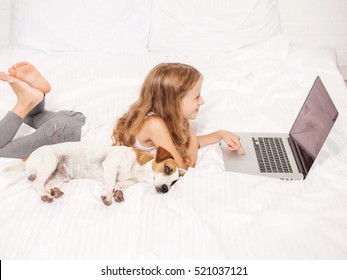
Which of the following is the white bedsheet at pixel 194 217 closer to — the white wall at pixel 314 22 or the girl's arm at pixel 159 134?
the girl's arm at pixel 159 134

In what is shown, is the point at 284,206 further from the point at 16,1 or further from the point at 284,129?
the point at 16,1

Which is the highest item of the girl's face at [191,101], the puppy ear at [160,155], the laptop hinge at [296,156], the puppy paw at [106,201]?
the girl's face at [191,101]

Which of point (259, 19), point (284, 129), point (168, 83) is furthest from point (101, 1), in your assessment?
point (284, 129)

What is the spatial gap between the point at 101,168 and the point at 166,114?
343 mm

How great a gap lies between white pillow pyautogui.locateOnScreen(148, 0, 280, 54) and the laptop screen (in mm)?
979

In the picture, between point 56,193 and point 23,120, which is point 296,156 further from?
point 23,120

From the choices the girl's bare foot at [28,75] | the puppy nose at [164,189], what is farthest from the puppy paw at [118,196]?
the girl's bare foot at [28,75]

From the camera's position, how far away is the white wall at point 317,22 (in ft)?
8.83

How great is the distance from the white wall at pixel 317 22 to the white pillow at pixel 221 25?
31 centimetres

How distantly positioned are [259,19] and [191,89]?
124 cm

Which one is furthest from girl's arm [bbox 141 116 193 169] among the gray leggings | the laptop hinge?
the laptop hinge

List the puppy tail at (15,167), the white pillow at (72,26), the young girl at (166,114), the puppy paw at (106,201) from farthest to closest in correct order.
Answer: the white pillow at (72,26) → the young girl at (166,114) → the puppy tail at (15,167) → the puppy paw at (106,201)

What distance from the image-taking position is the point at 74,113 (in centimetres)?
171

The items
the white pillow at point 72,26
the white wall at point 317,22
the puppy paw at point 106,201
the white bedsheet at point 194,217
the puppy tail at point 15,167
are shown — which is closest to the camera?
the white bedsheet at point 194,217
